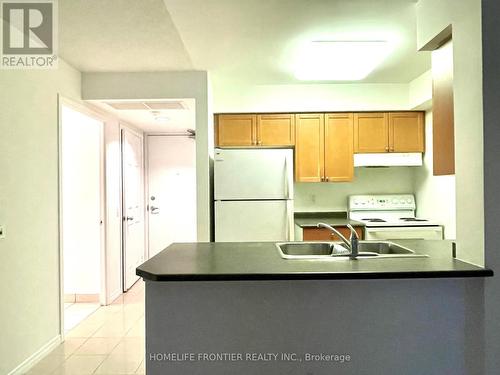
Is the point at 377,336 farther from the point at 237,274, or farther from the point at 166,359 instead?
the point at 166,359

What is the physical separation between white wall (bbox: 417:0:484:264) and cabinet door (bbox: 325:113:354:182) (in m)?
2.24

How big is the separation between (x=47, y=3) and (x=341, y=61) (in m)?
2.19

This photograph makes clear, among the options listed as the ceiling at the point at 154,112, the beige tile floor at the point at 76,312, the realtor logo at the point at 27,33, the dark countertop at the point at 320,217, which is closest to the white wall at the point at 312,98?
the ceiling at the point at 154,112

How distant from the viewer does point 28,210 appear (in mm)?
2686

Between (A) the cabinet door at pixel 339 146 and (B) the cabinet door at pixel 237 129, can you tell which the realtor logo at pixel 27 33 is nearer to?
(B) the cabinet door at pixel 237 129

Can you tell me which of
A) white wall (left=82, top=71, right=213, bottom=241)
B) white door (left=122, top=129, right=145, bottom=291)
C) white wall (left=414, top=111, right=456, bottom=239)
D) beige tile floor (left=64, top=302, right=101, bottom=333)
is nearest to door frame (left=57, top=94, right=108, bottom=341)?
beige tile floor (left=64, top=302, right=101, bottom=333)

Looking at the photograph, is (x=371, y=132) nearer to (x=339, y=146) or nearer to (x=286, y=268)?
(x=339, y=146)

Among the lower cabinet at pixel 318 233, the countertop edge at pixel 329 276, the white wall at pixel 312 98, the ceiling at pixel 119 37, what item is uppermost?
the ceiling at pixel 119 37

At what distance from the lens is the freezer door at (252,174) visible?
373 centimetres

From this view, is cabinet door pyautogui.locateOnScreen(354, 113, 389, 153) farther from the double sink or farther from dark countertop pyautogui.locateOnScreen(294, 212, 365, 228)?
the double sink

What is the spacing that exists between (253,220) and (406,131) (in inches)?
81.4

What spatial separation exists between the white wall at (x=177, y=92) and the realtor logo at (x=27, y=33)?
636mm

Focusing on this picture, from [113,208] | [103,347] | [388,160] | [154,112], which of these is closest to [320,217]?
[388,160]

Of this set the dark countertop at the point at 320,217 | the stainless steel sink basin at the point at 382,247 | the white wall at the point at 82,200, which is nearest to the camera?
the stainless steel sink basin at the point at 382,247
